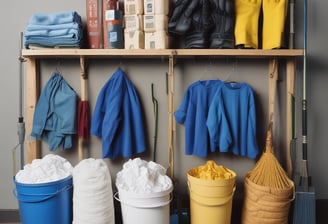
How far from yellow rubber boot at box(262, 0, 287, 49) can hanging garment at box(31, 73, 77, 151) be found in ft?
5.18

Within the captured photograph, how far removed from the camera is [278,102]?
8.80 ft

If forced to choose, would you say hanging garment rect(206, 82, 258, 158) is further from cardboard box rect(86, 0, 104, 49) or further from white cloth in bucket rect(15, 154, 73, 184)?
white cloth in bucket rect(15, 154, 73, 184)

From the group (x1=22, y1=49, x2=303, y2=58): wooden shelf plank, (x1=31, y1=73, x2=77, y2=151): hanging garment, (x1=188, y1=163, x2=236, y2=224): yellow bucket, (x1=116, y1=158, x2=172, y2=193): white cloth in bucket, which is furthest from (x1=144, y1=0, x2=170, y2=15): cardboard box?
(x1=188, y1=163, x2=236, y2=224): yellow bucket

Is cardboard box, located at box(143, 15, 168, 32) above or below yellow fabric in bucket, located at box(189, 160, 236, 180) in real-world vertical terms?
above

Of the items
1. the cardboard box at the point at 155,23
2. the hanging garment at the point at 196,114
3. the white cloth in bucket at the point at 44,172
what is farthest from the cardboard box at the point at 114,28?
the white cloth in bucket at the point at 44,172

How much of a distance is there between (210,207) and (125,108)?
3.23 ft

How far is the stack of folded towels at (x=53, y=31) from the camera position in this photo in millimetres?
2416

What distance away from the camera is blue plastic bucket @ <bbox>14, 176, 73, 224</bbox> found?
2.14 m

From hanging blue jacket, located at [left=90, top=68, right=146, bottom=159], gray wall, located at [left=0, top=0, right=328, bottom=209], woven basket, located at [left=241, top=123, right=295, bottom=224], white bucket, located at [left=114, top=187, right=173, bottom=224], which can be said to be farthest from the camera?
gray wall, located at [left=0, top=0, right=328, bottom=209]

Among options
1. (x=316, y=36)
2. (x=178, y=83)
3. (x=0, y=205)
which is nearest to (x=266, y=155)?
(x=178, y=83)

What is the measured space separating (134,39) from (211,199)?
1302 mm

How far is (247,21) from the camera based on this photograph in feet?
7.96

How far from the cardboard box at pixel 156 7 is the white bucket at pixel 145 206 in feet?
4.34

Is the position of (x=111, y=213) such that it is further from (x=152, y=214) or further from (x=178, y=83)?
(x=178, y=83)
